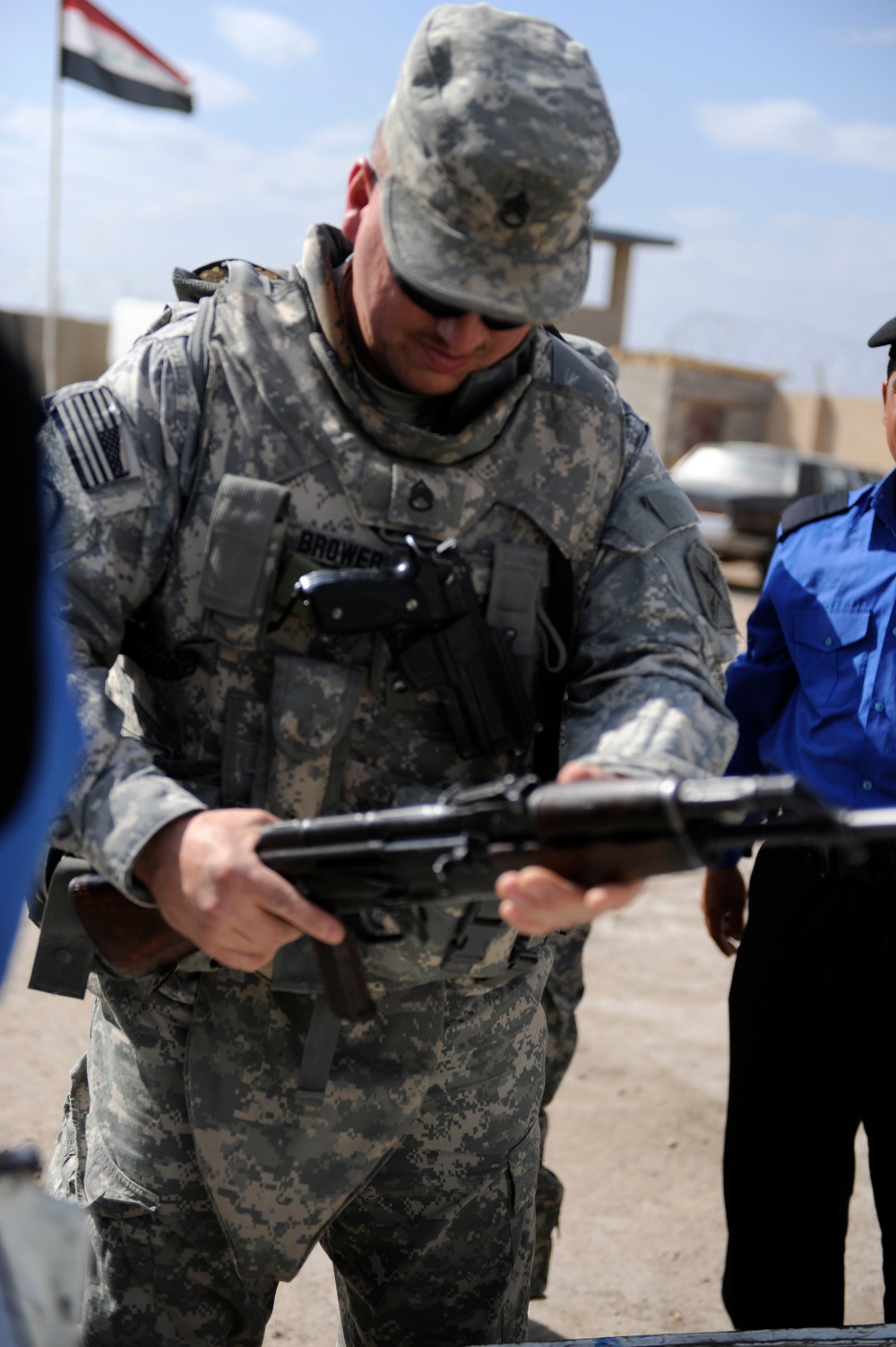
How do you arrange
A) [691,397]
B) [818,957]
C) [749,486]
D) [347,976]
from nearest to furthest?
[347,976]
[818,957]
[749,486]
[691,397]

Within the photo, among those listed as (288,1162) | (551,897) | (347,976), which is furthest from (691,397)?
(551,897)

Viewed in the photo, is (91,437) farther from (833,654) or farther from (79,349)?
(79,349)

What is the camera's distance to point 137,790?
5.50ft

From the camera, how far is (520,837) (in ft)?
4.86

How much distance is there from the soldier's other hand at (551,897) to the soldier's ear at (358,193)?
0.88 meters

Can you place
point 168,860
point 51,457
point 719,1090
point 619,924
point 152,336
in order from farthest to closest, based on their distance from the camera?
point 619,924
point 719,1090
point 152,336
point 51,457
point 168,860

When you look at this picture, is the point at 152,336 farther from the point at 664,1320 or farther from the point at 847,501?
the point at 664,1320

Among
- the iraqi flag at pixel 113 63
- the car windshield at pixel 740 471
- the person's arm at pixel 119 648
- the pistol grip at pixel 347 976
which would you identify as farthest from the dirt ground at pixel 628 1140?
the iraqi flag at pixel 113 63

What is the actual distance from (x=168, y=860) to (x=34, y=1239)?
0.57 metres

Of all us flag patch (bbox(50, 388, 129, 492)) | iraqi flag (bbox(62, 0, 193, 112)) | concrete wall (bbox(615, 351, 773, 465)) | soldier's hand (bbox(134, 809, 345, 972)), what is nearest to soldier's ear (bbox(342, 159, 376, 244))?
us flag patch (bbox(50, 388, 129, 492))

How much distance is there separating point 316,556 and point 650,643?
490 mm

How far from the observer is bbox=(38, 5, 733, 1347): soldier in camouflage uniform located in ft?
5.69

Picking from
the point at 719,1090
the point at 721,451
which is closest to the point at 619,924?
the point at 719,1090

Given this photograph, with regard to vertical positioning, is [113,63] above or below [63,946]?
above
